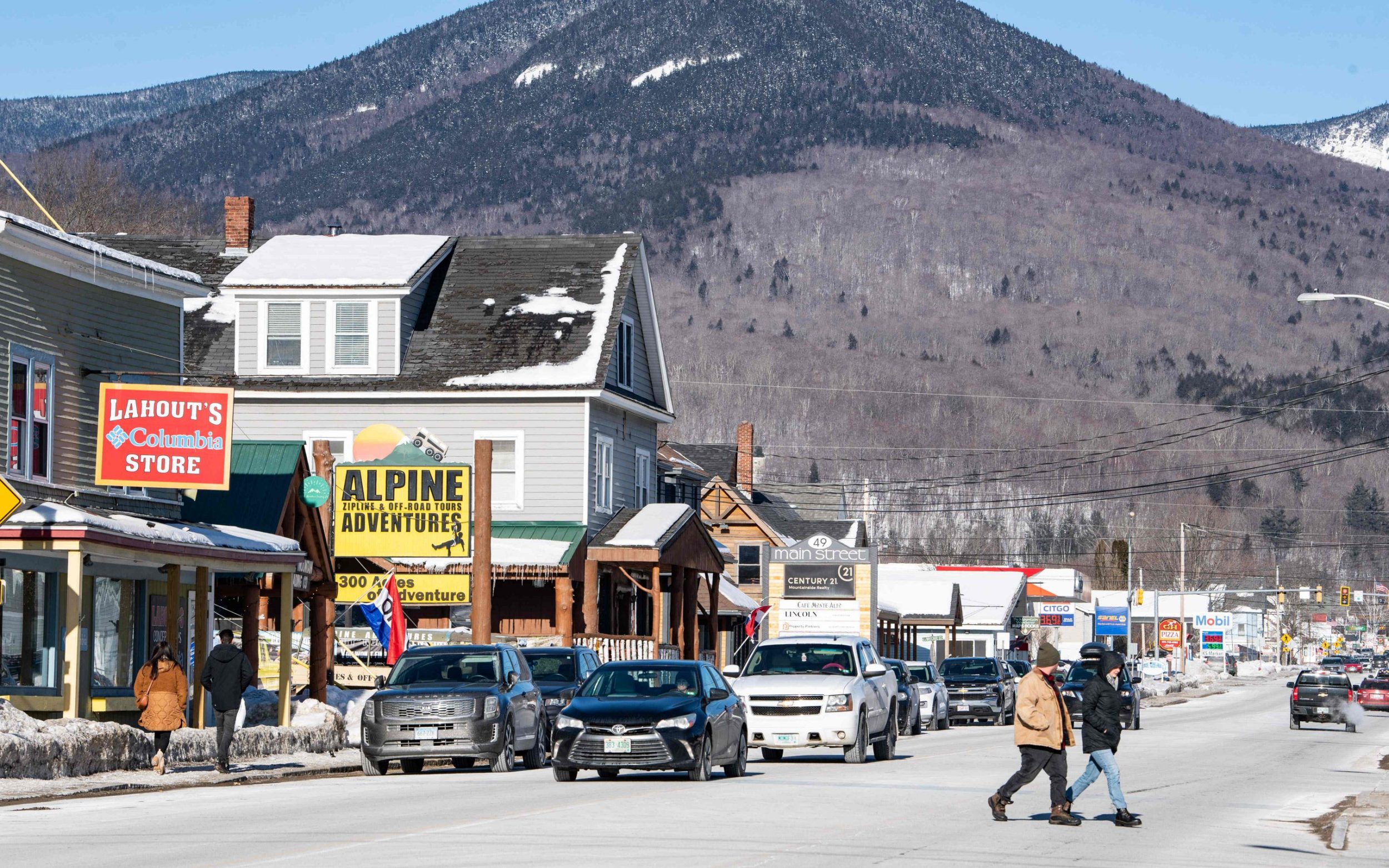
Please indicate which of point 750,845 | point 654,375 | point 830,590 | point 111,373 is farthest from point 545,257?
point 750,845

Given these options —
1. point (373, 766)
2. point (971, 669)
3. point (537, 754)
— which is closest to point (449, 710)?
point (373, 766)

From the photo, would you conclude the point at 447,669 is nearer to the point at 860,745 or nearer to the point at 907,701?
the point at 860,745

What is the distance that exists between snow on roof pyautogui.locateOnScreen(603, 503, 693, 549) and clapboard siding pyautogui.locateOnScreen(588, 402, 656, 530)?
→ 67 centimetres

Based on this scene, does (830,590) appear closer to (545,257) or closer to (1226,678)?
(545,257)

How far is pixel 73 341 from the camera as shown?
29922mm

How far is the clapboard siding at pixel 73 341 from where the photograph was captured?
92.6 ft

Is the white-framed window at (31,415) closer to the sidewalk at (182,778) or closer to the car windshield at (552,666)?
the sidewalk at (182,778)

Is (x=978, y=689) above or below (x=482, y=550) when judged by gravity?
below

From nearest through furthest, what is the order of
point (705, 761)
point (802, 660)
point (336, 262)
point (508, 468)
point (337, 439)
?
1. point (705, 761)
2. point (802, 660)
3. point (508, 468)
4. point (337, 439)
5. point (336, 262)

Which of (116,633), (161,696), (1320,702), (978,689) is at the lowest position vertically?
(1320,702)

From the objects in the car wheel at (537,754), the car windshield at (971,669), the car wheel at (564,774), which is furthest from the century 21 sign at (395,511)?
the car windshield at (971,669)

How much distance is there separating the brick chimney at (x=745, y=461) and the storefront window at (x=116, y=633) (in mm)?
Result: 51303

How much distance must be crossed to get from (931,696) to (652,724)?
24.9 m

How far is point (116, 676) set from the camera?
30547mm
